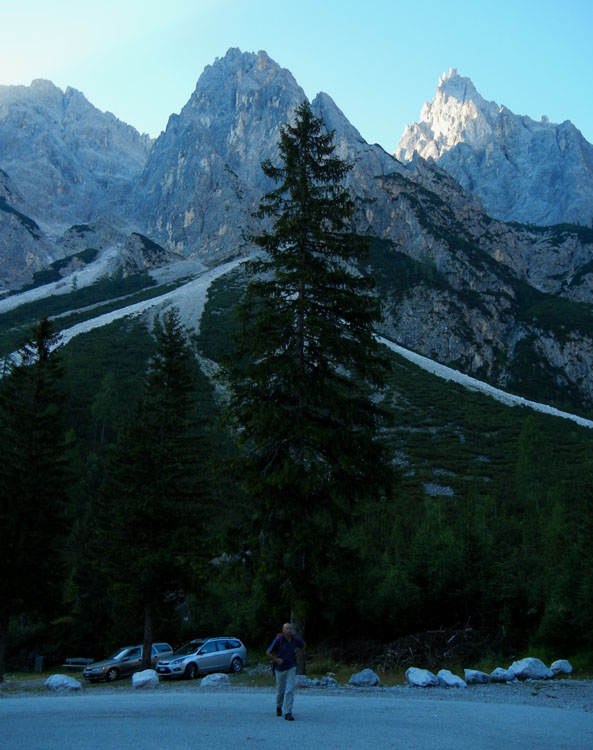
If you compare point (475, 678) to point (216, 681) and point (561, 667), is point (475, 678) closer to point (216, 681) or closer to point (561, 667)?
point (561, 667)

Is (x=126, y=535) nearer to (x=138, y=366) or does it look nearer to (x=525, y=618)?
(x=525, y=618)

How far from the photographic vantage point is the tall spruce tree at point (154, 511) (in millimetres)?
21328

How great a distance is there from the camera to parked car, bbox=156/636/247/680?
20.1 metres

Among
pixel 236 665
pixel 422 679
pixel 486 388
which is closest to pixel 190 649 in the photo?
pixel 236 665

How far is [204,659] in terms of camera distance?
66.9 feet

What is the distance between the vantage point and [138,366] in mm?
90250

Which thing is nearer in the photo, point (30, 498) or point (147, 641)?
point (147, 641)

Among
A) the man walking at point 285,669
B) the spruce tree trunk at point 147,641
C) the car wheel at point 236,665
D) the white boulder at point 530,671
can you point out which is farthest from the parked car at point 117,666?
the man walking at point 285,669

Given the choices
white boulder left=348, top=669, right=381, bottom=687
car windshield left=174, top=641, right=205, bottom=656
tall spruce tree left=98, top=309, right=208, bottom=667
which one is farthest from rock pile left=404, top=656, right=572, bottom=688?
car windshield left=174, top=641, right=205, bottom=656

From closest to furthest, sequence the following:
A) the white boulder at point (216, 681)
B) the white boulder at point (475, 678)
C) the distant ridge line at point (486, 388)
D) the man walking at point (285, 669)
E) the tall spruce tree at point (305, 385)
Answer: the man walking at point (285, 669) → the tall spruce tree at point (305, 385) → the white boulder at point (475, 678) → the white boulder at point (216, 681) → the distant ridge line at point (486, 388)

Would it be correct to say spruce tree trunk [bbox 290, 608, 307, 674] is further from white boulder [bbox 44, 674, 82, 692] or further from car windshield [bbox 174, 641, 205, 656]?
white boulder [bbox 44, 674, 82, 692]

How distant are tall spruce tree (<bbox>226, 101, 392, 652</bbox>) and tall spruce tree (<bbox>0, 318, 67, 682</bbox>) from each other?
1187 cm

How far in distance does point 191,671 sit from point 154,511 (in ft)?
18.2

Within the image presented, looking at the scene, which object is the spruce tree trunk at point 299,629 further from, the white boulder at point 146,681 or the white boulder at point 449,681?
the white boulder at point 146,681
